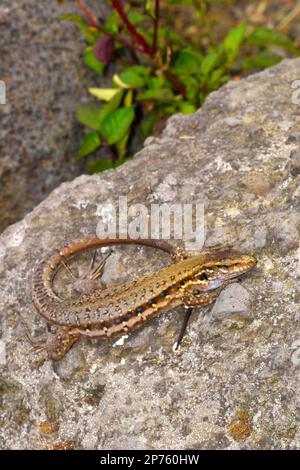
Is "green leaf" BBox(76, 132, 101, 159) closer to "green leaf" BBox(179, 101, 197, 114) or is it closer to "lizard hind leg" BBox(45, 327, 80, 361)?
"green leaf" BBox(179, 101, 197, 114)

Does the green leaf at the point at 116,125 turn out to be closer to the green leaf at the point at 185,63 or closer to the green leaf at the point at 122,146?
the green leaf at the point at 122,146

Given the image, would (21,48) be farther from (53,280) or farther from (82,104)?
(53,280)

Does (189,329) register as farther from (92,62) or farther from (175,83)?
(92,62)

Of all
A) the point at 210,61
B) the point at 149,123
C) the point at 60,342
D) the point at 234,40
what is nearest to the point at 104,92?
the point at 149,123

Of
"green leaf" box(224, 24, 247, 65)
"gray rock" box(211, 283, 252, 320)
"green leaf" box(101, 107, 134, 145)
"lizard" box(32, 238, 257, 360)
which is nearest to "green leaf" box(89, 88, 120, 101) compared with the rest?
"green leaf" box(101, 107, 134, 145)

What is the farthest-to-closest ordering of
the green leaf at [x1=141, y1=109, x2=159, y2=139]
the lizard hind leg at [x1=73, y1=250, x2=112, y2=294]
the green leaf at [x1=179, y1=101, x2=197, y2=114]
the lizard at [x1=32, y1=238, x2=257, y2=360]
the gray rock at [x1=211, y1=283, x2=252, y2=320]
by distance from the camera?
the green leaf at [x1=141, y1=109, x2=159, y2=139]
the green leaf at [x1=179, y1=101, x2=197, y2=114]
the lizard hind leg at [x1=73, y1=250, x2=112, y2=294]
the lizard at [x1=32, y1=238, x2=257, y2=360]
the gray rock at [x1=211, y1=283, x2=252, y2=320]

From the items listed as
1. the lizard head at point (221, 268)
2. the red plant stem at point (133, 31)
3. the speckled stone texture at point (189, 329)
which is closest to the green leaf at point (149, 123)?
the red plant stem at point (133, 31)
